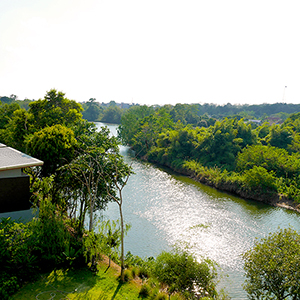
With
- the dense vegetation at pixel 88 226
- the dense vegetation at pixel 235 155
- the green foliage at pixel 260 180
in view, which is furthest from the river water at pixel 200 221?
the dense vegetation at pixel 235 155

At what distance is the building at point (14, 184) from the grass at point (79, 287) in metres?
2.94

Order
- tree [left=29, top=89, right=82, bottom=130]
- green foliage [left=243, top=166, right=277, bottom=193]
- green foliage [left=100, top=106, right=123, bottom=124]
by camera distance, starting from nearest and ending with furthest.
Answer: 1. tree [left=29, top=89, right=82, bottom=130]
2. green foliage [left=243, top=166, right=277, bottom=193]
3. green foliage [left=100, top=106, right=123, bottom=124]

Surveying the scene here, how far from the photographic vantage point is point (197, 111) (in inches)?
3285

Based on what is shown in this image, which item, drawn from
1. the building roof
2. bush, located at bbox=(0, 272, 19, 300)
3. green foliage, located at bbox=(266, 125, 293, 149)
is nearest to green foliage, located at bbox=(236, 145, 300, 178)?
green foliage, located at bbox=(266, 125, 293, 149)

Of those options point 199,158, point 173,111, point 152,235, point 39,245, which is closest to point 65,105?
point 152,235

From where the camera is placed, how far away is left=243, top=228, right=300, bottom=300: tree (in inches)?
289

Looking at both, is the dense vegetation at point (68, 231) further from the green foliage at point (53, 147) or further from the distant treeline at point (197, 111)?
the distant treeline at point (197, 111)

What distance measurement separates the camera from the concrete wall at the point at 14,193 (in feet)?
31.4

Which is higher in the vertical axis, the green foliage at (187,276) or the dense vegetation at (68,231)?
the dense vegetation at (68,231)

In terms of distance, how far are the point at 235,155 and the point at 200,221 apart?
48.8 ft

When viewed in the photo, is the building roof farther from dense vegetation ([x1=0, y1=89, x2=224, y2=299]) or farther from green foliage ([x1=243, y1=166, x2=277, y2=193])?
green foliage ([x1=243, y1=166, x2=277, y2=193])

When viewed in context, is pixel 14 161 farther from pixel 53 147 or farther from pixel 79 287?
pixel 79 287

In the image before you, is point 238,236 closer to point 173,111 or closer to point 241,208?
point 241,208

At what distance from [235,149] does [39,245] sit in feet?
83.0
